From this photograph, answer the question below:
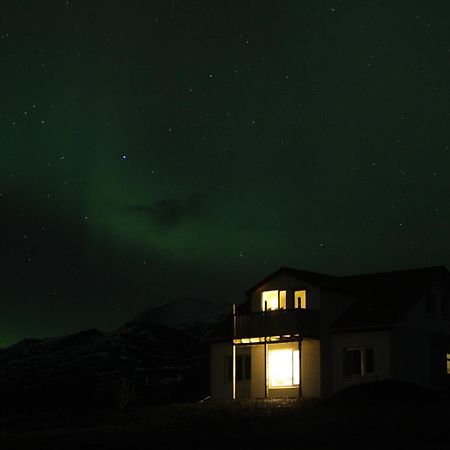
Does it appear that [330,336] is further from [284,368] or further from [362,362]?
[284,368]

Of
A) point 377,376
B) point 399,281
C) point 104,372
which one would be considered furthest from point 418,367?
point 104,372

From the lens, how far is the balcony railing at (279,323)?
39.2 m

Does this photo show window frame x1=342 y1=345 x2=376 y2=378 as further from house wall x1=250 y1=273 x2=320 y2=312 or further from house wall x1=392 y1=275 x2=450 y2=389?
house wall x1=250 y1=273 x2=320 y2=312

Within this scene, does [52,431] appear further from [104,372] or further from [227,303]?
[227,303]

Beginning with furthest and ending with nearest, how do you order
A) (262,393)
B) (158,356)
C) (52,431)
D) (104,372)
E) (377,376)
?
1. (158,356)
2. (104,372)
3. (262,393)
4. (377,376)
5. (52,431)

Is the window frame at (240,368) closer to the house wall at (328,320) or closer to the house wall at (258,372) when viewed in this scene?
the house wall at (258,372)

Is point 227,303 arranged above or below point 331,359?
above

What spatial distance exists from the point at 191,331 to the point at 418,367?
104071 millimetres

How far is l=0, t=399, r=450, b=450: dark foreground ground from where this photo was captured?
74.9 ft

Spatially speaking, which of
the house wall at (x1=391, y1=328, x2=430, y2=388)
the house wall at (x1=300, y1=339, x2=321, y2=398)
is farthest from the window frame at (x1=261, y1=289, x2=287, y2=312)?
the house wall at (x1=391, y1=328, x2=430, y2=388)

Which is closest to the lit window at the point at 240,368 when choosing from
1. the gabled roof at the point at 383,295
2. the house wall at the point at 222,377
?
the house wall at the point at 222,377

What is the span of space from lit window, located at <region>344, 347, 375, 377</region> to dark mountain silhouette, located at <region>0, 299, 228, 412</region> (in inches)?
1024

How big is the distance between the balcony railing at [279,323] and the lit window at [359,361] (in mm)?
1685

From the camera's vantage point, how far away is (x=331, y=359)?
39.6m
